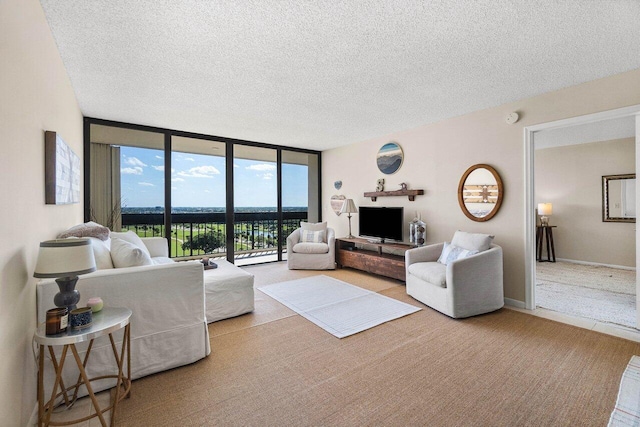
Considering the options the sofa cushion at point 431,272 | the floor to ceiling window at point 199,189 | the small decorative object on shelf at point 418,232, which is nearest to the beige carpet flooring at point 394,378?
the sofa cushion at point 431,272

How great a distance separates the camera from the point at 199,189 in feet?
17.4

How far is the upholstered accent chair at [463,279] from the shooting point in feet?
9.71

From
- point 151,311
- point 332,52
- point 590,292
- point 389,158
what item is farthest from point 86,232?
point 590,292

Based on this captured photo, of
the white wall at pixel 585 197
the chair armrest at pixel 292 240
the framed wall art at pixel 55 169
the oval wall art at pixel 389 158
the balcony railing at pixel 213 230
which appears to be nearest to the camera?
the framed wall art at pixel 55 169

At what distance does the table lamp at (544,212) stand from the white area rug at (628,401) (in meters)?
4.44

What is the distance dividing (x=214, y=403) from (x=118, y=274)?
1.02m

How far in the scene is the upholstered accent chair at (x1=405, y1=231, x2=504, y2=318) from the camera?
2959 mm

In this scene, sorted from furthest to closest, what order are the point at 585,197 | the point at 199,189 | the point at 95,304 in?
1. the point at 585,197
2. the point at 199,189
3. the point at 95,304

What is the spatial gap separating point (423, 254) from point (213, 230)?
4048 mm

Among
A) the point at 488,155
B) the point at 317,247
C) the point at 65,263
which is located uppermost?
the point at 488,155

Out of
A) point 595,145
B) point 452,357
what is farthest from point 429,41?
point 595,145

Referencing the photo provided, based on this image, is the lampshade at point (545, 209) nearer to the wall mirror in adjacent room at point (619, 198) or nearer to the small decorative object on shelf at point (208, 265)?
the wall mirror in adjacent room at point (619, 198)

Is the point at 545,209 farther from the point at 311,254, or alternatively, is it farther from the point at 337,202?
the point at 311,254

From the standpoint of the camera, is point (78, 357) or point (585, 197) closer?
point (78, 357)
